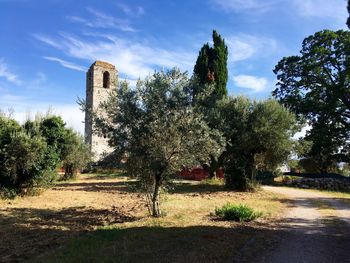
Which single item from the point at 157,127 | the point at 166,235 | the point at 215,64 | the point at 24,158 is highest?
the point at 215,64

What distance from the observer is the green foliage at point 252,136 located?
2317 cm

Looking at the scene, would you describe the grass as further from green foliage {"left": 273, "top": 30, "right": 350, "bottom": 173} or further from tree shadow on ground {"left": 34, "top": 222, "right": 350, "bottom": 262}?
green foliage {"left": 273, "top": 30, "right": 350, "bottom": 173}

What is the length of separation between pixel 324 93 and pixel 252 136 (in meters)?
18.7

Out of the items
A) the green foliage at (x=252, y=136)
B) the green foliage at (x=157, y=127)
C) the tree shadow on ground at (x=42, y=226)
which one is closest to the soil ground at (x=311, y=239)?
the green foliage at (x=157, y=127)

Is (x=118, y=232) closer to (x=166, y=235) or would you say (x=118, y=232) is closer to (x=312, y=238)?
(x=166, y=235)

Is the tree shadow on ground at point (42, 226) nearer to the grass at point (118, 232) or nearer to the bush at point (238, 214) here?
the grass at point (118, 232)

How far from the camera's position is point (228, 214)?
12.9 meters

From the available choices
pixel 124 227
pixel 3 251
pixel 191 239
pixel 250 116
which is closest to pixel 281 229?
pixel 191 239

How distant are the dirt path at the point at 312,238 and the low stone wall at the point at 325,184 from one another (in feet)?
55.4

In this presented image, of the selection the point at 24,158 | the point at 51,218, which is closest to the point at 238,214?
the point at 51,218

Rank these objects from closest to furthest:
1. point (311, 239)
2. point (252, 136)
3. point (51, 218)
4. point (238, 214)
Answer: point (311, 239) < point (238, 214) < point (51, 218) < point (252, 136)

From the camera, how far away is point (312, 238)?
10.2 meters

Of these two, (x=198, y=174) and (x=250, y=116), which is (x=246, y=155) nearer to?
(x=250, y=116)

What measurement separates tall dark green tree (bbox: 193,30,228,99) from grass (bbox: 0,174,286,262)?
625 inches
